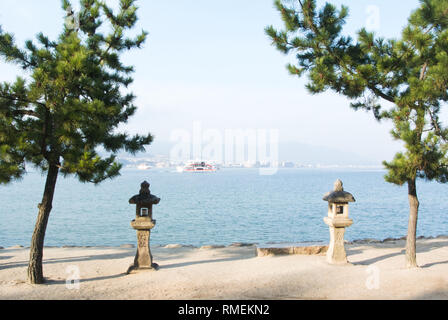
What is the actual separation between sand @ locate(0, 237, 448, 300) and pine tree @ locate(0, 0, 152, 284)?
1229 millimetres

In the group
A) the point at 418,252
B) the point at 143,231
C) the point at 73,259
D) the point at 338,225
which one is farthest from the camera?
the point at 418,252

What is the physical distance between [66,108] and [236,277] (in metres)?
4.46

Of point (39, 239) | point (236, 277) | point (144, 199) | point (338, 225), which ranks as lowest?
point (236, 277)

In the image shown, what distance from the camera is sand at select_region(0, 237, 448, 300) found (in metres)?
6.25

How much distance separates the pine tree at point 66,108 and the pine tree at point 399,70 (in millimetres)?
3642

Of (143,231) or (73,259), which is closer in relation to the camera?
(143,231)

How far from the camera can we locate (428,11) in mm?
7277

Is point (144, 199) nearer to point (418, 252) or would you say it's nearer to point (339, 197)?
Answer: point (339, 197)

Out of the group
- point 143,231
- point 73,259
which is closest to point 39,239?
point 143,231

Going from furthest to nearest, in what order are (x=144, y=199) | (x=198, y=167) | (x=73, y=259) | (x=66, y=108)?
(x=198, y=167) → (x=73, y=259) → (x=144, y=199) → (x=66, y=108)

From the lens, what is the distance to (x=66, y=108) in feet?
20.3

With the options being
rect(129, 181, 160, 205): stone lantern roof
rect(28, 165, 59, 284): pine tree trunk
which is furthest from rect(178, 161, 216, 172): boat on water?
rect(28, 165, 59, 284): pine tree trunk
